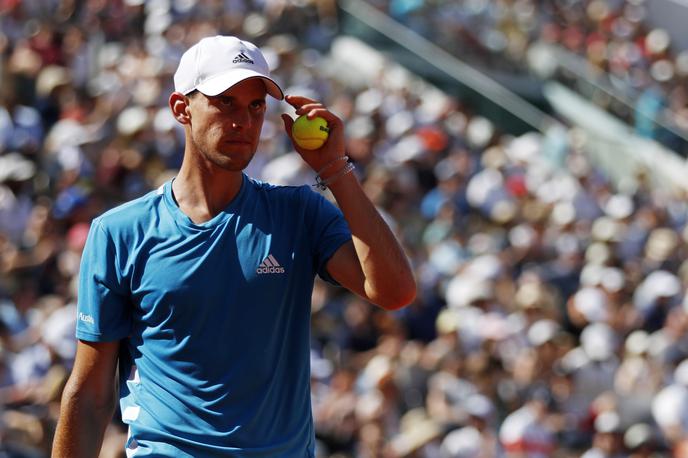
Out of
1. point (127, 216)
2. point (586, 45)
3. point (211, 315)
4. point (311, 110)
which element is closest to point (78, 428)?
point (211, 315)

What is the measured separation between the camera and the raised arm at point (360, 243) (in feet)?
12.6

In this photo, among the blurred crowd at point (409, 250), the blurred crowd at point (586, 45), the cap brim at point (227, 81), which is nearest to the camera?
the cap brim at point (227, 81)

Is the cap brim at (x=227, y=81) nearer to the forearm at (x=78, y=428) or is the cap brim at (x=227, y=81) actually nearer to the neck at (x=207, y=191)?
the neck at (x=207, y=191)

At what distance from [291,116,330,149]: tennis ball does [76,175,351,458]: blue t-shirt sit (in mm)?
219

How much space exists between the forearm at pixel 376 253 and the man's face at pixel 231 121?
30 cm

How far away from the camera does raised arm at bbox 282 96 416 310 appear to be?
12.6 feet

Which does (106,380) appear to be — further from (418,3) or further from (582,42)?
(582,42)

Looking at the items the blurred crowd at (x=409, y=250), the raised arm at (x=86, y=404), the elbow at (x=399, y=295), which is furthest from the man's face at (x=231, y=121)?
the blurred crowd at (x=409, y=250)

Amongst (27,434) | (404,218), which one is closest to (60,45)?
(404,218)

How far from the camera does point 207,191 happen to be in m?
3.99

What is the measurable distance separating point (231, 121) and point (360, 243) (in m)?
0.50

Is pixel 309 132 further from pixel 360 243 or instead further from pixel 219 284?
pixel 219 284

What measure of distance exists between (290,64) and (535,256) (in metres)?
3.91

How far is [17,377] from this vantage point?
955 centimetres
